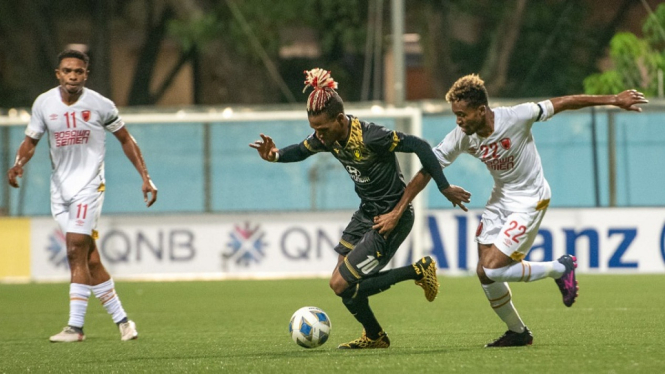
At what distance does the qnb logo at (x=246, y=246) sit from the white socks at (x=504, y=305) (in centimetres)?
1025

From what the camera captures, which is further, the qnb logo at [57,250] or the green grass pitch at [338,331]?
the qnb logo at [57,250]

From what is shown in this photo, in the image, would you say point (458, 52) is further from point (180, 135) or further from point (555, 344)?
point (555, 344)

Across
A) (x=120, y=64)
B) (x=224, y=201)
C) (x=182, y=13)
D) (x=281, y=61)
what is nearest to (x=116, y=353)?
(x=224, y=201)

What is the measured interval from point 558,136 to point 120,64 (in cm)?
1884

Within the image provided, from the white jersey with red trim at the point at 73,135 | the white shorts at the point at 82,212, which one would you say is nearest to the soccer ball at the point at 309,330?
the white shorts at the point at 82,212

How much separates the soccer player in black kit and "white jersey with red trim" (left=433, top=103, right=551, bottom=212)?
0.31 meters

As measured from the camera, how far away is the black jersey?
8.25 metres

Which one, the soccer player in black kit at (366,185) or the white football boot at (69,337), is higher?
the soccer player in black kit at (366,185)

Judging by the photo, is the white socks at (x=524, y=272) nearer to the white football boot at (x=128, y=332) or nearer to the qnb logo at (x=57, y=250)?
the white football boot at (x=128, y=332)

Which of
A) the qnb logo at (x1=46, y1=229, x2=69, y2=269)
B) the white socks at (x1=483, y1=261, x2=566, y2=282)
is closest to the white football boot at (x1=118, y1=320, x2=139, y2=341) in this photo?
the white socks at (x1=483, y1=261, x2=566, y2=282)

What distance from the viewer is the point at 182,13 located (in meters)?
26.0

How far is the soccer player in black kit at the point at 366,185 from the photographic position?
816cm

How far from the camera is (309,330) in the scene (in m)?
8.42

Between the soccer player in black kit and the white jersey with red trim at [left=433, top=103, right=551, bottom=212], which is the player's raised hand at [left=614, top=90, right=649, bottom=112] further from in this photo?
the soccer player in black kit
